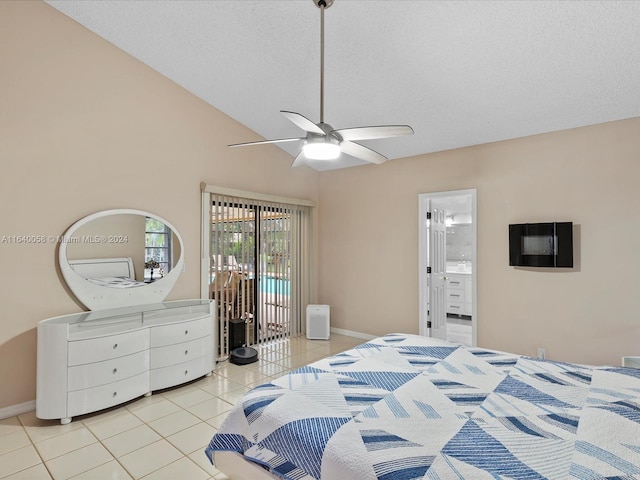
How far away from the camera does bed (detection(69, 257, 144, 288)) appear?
312cm

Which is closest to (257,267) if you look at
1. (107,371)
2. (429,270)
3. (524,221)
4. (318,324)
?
(318,324)

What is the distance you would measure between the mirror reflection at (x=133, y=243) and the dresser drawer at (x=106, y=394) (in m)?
0.97

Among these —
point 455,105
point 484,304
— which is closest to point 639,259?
point 484,304

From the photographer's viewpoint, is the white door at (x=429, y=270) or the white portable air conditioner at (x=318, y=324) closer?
the white door at (x=429, y=270)

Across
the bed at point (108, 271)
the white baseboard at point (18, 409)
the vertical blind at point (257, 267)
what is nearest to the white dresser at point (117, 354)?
the bed at point (108, 271)

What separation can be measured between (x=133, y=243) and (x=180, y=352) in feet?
3.96

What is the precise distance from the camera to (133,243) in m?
3.48

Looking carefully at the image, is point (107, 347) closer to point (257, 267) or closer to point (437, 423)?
point (257, 267)

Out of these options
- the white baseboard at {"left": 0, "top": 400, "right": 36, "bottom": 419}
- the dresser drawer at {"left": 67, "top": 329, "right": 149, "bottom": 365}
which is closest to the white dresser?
the dresser drawer at {"left": 67, "top": 329, "right": 149, "bottom": 365}

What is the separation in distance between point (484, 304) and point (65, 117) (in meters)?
4.72

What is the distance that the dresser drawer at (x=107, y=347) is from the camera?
2656 millimetres

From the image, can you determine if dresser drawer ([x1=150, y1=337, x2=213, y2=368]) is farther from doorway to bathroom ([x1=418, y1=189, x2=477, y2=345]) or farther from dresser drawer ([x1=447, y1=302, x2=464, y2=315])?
dresser drawer ([x1=447, y1=302, x2=464, y2=315])

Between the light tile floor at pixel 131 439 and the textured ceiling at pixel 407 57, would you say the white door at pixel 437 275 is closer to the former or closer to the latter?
the textured ceiling at pixel 407 57

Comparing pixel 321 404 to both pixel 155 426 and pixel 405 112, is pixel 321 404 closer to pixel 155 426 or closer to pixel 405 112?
pixel 155 426
